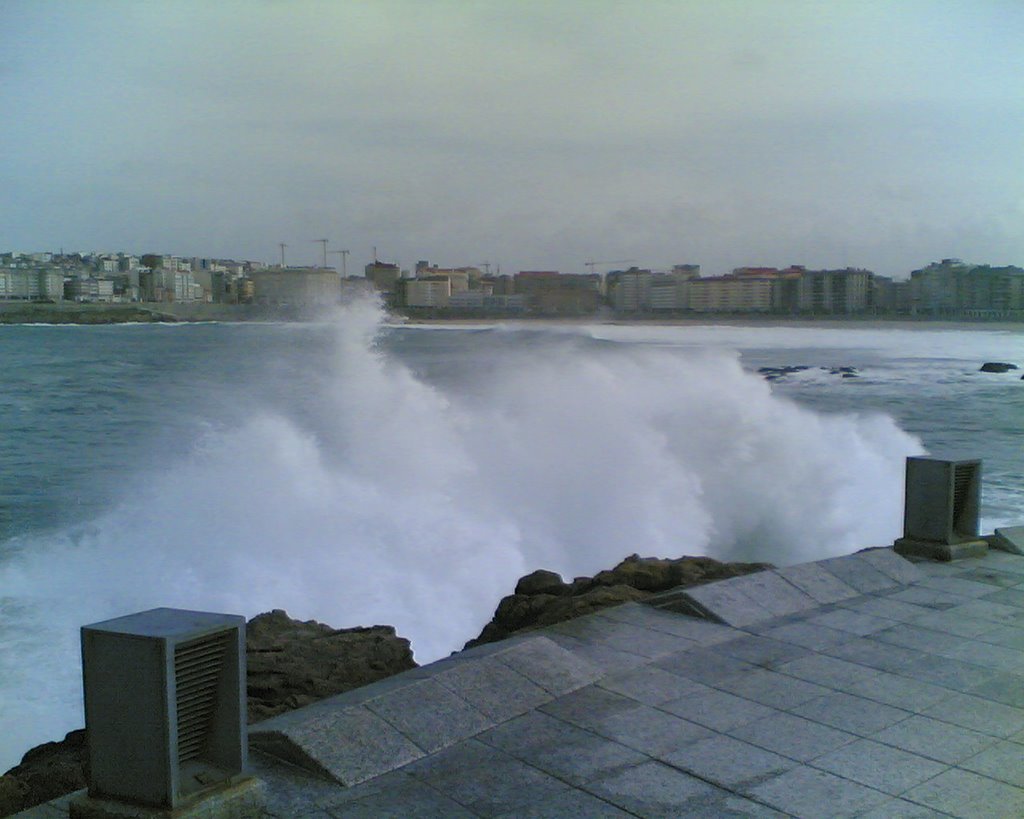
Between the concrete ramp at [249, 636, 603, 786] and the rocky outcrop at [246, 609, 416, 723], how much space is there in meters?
1.04

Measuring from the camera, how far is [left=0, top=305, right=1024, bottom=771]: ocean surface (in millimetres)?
12977

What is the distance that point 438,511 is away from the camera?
16.8 m

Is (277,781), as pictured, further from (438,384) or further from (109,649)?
(438,384)

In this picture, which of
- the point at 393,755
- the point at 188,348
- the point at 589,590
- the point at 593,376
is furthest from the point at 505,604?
the point at 188,348

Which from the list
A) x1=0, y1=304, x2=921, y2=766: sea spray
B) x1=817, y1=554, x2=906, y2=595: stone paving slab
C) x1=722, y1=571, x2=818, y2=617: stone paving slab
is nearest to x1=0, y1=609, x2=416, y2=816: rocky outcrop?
x1=722, y1=571, x2=818, y2=617: stone paving slab

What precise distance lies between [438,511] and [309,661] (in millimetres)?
10153

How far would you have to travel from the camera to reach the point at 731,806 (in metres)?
3.90

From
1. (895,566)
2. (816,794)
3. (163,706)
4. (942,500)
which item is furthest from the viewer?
(942,500)

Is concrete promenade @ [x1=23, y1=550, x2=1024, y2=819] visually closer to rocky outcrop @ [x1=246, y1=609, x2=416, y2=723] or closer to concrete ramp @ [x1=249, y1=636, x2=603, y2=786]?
concrete ramp @ [x1=249, y1=636, x2=603, y2=786]

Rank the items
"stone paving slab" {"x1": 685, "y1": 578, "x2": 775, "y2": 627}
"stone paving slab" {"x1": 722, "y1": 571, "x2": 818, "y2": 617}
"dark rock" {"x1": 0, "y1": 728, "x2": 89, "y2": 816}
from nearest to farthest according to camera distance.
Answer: "dark rock" {"x1": 0, "y1": 728, "x2": 89, "y2": 816}, "stone paving slab" {"x1": 685, "y1": 578, "x2": 775, "y2": 627}, "stone paving slab" {"x1": 722, "y1": 571, "x2": 818, "y2": 617}

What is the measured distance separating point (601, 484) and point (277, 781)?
14.8 m

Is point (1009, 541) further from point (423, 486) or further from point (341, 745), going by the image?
point (423, 486)

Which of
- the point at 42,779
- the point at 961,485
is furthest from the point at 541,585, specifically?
the point at 42,779

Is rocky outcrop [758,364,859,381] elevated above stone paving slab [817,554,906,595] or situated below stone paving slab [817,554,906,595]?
below
